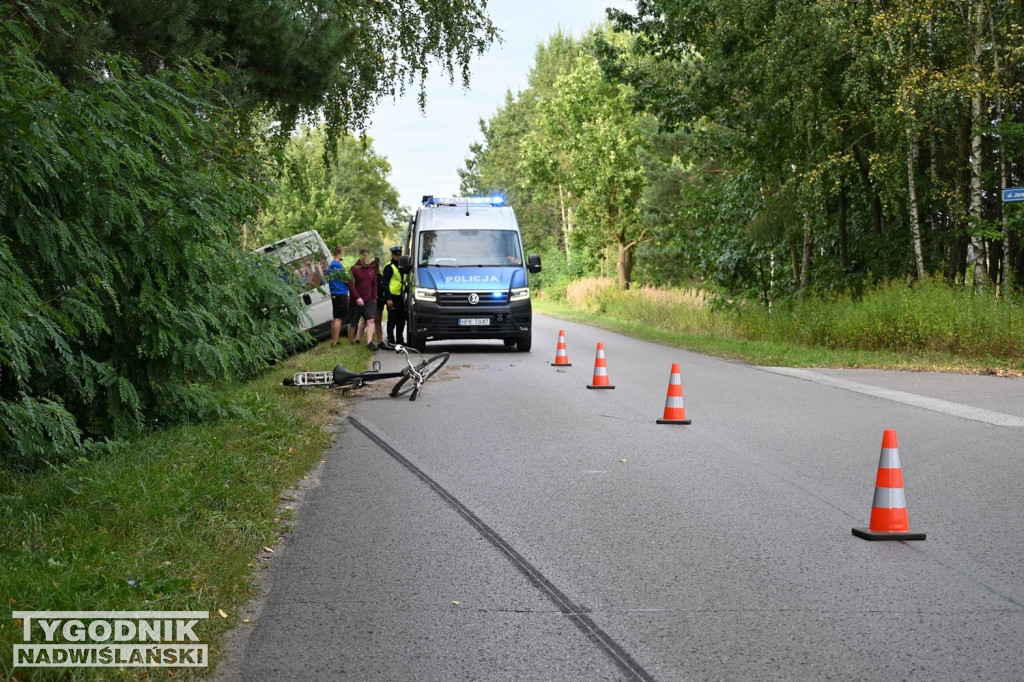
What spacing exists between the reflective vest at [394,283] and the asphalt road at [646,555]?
454 inches

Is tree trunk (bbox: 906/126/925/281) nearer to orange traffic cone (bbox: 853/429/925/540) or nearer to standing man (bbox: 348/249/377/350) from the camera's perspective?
standing man (bbox: 348/249/377/350)

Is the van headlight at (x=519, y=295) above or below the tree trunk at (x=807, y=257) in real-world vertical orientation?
below

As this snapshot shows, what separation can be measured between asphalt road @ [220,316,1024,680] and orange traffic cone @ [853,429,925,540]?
0.49 ft

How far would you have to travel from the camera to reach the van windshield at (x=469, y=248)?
22.7 metres

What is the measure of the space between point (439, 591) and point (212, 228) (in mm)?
5227

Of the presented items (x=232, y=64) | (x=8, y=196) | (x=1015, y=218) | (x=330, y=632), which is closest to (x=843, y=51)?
(x=1015, y=218)

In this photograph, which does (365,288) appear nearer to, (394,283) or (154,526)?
(394,283)

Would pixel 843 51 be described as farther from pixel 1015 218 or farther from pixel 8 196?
pixel 8 196

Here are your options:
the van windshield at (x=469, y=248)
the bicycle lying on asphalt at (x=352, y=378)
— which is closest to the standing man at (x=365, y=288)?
the van windshield at (x=469, y=248)

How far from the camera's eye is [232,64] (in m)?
15.0

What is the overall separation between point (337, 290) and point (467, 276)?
258 cm

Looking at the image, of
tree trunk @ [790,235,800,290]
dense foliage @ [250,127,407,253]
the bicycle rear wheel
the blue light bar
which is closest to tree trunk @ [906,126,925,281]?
tree trunk @ [790,235,800,290]

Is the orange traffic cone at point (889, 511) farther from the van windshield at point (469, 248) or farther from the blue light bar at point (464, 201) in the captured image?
the blue light bar at point (464, 201)

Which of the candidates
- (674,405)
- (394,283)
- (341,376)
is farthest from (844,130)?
(341,376)
